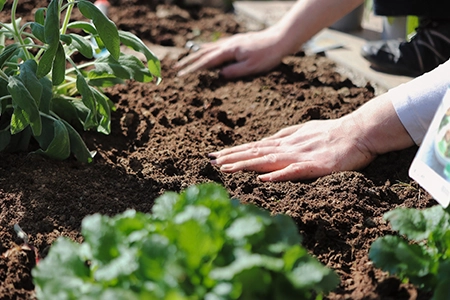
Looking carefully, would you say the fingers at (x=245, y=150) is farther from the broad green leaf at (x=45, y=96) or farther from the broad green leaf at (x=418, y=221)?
the broad green leaf at (x=418, y=221)

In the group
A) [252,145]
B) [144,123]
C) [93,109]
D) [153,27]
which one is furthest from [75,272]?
[153,27]

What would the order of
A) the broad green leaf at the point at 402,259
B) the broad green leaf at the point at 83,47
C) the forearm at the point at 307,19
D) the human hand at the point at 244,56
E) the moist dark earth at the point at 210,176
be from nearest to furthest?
the broad green leaf at the point at 402,259
the moist dark earth at the point at 210,176
the broad green leaf at the point at 83,47
the forearm at the point at 307,19
the human hand at the point at 244,56

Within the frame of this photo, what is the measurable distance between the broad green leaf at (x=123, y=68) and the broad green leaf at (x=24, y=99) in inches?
16.0

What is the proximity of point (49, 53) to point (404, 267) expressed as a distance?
49.0 inches

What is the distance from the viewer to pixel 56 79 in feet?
6.57

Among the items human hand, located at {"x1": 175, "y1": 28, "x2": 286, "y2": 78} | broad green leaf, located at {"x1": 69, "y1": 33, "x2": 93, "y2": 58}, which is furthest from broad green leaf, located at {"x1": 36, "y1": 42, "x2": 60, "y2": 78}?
human hand, located at {"x1": 175, "y1": 28, "x2": 286, "y2": 78}

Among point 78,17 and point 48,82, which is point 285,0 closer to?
point 78,17

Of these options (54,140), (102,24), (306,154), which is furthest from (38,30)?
(306,154)

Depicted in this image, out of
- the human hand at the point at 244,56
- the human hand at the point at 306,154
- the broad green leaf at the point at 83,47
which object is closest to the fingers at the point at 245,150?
the human hand at the point at 306,154

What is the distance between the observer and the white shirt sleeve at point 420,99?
1.94m

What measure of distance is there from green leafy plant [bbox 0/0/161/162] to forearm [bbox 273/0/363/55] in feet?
3.45

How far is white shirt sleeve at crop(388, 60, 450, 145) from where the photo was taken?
76.5 inches

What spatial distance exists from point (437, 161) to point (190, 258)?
75 cm

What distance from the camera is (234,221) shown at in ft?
4.38
